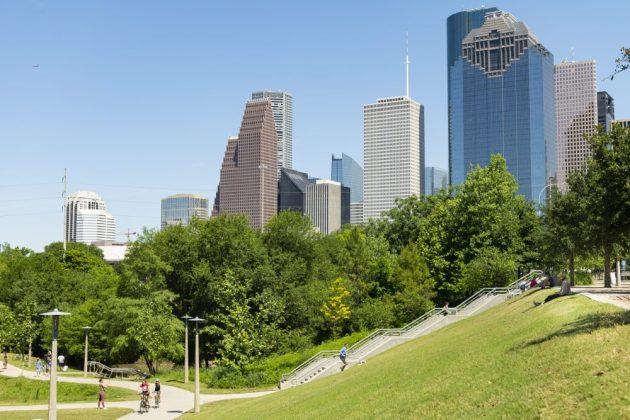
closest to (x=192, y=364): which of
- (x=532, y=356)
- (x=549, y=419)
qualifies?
(x=532, y=356)

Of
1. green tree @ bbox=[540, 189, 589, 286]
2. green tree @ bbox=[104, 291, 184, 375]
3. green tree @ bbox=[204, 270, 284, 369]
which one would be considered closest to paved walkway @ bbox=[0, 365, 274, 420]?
green tree @ bbox=[204, 270, 284, 369]

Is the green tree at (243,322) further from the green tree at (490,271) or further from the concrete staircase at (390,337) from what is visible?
the green tree at (490,271)

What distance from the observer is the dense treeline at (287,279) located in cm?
6228

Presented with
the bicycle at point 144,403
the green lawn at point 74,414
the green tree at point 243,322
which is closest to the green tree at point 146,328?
the green tree at point 243,322

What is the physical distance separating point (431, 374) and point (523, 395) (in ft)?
23.1

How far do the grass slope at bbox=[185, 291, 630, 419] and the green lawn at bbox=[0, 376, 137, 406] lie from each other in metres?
14.1

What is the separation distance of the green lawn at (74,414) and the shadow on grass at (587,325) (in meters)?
23.8

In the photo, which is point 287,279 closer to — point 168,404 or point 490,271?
point 490,271

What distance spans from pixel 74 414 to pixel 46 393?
9816mm

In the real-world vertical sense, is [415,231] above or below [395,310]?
above

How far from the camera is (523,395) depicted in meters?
19.6

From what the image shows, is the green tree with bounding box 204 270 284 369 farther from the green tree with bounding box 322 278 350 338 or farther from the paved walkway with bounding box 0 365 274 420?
the paved walkway with bounding box 0 365 274 420

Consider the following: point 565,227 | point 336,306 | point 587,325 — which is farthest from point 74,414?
point 565,227

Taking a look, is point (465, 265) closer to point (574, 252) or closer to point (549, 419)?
point (574, 252)
